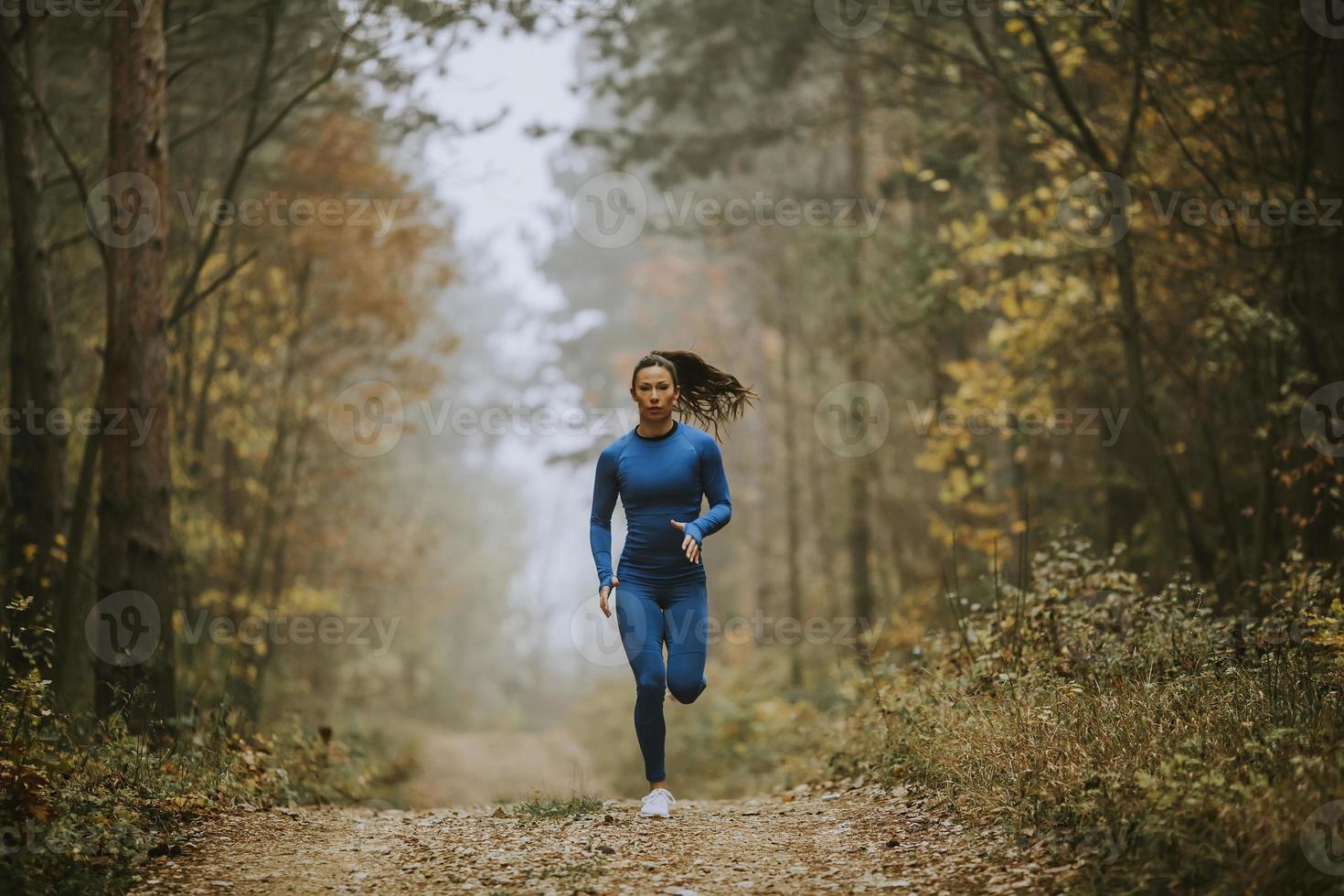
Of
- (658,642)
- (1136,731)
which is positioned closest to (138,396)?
(658,642)

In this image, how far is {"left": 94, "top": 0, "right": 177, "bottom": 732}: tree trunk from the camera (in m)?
7.88

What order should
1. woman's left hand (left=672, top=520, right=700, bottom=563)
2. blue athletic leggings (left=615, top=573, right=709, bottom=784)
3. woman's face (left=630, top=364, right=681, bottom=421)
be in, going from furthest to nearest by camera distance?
woman's face (left=630, top=364, right=681, bottom=421), blue athletic leggings (left=615, top=573, right=709, bottom=784), woman's left hand (left=672, top=520, right=700, bottom=563)

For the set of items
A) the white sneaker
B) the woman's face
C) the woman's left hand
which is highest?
the woman's face

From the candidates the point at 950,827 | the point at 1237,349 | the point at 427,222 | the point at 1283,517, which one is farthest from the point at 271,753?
the point at 427,222

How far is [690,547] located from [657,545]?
371 mm

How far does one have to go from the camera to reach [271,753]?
7.65 meters

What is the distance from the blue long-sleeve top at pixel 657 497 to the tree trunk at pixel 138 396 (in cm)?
405

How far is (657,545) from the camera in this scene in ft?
20.2

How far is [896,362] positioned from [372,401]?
9.59 metres

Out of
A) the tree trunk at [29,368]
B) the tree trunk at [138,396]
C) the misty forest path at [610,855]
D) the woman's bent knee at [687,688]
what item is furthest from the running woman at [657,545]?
the tree trunk at [29,368]

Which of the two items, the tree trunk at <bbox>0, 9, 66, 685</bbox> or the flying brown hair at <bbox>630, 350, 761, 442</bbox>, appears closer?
the flying brown hair at <bbox>630, 350, 761, 442</bbox>

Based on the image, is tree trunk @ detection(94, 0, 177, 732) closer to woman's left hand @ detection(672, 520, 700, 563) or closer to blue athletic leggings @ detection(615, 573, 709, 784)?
blue athletic leggings @ detection(615, 573, 709, 784)

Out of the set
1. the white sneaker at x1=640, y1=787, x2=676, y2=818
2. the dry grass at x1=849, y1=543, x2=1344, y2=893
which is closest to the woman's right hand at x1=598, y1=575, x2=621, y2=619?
the white sneaker at x1=640, y1=787, x2=676, y2=818

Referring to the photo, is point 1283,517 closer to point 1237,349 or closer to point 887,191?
point 1237,349
